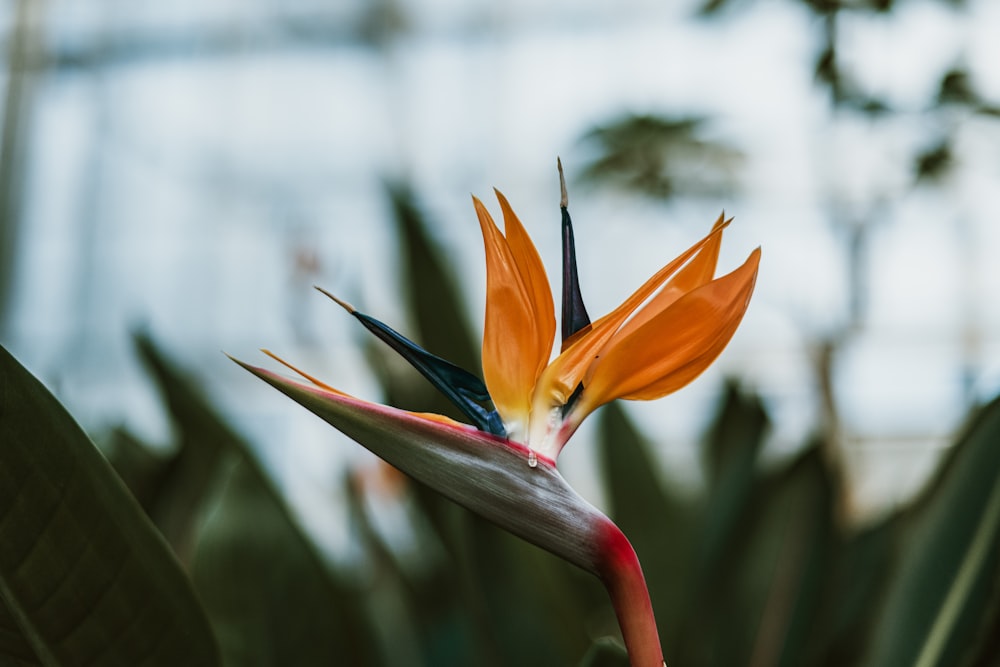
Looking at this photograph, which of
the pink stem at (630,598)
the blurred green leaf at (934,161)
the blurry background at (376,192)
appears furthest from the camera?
the blurry background at (376,192)

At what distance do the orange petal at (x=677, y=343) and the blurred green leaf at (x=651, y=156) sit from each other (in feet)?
4.32

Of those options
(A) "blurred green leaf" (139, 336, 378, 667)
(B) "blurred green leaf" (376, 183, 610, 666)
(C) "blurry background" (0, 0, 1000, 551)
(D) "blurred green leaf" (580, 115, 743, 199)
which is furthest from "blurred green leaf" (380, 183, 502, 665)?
(C) "blurry background" (0, 0, 1000, 551)

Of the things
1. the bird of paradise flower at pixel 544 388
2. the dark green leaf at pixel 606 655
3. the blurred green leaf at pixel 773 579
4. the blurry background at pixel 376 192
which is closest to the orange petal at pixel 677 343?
the bird of paradise flower at pixel 544 388

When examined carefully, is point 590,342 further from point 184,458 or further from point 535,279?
point 184,458

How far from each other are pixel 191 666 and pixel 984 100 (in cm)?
112

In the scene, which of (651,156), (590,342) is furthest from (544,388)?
(651,156)

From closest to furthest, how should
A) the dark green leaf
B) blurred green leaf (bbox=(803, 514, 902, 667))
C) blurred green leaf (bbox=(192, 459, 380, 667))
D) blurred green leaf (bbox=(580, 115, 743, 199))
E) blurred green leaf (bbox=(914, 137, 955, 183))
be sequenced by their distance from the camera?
the dark green leaf < blurred green leaf (bbox=(192, 459, 380, 667)) < blurred green leaf (bbox=(803, 514, 902, 667)) < blurred green leaf (bbox=(914, 137, 955, 183)) < blurred green leaf (bbox=(580, 115, 743, 199))

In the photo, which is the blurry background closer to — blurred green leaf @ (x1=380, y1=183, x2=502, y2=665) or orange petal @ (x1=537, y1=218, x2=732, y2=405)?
blurred green leaf @ (x1=380, y1=183, x2=502, y2=665)

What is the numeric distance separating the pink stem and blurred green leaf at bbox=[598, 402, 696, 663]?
17.2 inches

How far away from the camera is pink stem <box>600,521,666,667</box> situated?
0.73 feet

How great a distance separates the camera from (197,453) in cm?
71

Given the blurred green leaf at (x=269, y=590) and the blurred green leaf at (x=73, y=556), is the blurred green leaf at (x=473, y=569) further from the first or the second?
the blurred green leaf at (x=73, y=556)

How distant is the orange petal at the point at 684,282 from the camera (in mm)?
252

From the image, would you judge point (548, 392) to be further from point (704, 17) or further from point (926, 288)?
point (926, 288)
